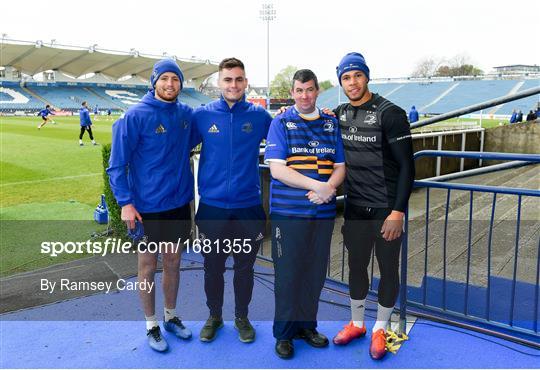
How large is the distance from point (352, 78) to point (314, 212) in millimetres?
905

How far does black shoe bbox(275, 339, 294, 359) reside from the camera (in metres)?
3.00

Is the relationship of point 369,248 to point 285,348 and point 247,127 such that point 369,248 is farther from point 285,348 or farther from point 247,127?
point 247,127

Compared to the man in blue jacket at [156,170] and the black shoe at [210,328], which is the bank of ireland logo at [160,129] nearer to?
the man in blue jacket at [156,170]

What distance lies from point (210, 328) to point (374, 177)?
5.48 feet

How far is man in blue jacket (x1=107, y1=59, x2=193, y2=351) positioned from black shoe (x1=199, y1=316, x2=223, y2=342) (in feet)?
0.96

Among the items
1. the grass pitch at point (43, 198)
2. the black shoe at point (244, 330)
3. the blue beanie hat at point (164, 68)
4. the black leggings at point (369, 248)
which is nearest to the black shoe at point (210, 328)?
the black shoe at point (244, 330)

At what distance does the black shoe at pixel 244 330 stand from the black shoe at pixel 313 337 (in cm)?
35

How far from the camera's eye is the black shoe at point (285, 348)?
300 centimetres

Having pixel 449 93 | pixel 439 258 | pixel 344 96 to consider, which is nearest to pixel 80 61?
pixel 344 96

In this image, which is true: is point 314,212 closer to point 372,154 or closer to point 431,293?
point 372,154

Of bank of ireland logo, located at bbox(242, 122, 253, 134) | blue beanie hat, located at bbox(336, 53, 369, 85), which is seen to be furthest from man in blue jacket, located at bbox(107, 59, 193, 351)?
blue beanie hat, located at bbox(336, 53, 369, 85)

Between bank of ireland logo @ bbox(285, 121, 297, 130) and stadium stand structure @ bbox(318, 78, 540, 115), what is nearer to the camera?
bank of ireland logo @ bbox(285, 121, 297, 130)

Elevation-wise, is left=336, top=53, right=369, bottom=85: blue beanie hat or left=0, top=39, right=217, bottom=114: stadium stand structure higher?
left=0, top=39, right=217, bottom=114: stadium stand structure

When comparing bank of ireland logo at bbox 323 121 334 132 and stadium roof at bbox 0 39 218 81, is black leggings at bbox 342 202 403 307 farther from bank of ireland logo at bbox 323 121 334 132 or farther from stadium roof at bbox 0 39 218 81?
stadium roof at bbox 0 39 218 81
